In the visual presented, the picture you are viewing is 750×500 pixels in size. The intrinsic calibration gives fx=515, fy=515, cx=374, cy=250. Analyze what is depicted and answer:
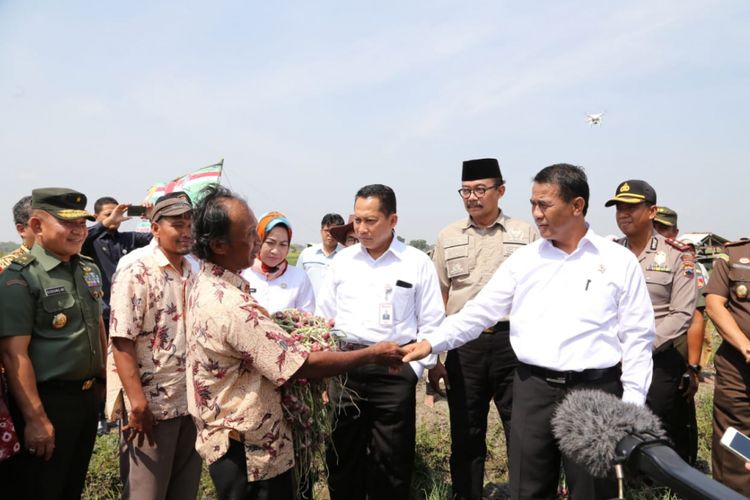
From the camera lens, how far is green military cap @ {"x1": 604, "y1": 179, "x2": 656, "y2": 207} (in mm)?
4093

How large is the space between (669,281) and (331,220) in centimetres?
450

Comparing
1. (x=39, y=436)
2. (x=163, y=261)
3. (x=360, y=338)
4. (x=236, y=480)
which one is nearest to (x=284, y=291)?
Answer: (x=360, y=338)

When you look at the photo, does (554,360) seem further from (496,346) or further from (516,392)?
(496,346)

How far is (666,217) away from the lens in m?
5.98

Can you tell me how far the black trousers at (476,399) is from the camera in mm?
3910

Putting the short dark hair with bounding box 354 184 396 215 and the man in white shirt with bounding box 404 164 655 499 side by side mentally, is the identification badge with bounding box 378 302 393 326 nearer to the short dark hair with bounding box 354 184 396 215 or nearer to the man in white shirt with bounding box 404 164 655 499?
the man in white shirt with bounding box 404 164 655 499

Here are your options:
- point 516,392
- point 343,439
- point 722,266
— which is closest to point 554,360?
point 516,392

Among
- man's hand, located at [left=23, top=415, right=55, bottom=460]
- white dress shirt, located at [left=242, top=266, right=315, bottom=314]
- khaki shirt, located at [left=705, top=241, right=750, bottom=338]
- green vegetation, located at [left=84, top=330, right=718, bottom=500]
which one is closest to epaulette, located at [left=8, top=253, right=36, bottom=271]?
man's hand, located at [left=23, top=415, right=55, bottom=460]

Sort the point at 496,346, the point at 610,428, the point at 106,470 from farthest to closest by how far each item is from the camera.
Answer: the point at 106,470 < the point at 496,346 < the point at 610,428

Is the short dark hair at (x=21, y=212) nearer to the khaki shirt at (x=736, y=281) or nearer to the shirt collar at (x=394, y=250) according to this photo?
the shirt collar at (x=394, y=250)

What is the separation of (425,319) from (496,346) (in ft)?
2.06

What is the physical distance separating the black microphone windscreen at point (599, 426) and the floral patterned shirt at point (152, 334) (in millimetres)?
2041

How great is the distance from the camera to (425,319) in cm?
376

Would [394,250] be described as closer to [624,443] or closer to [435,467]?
[435,467]
